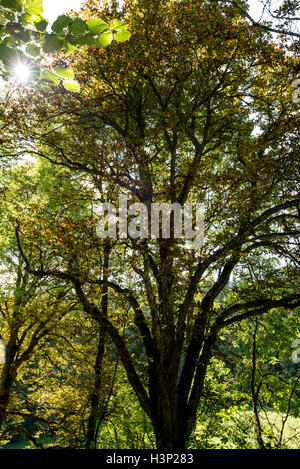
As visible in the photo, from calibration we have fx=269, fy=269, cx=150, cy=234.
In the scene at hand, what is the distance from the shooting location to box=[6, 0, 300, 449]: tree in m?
6.02

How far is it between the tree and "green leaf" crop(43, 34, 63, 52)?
4.56 meters

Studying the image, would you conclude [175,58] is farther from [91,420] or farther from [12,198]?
[91,420]

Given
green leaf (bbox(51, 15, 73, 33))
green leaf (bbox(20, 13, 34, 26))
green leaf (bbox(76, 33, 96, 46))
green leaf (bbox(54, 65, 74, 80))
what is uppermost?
green leaf (bbox(20, 13, 34, 26))

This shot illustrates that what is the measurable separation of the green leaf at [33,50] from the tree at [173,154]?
175 inches

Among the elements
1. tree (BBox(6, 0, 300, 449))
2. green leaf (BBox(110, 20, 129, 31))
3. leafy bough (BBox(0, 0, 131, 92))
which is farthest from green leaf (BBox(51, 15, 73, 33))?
tree (BBox(6, 0, 300, 449))

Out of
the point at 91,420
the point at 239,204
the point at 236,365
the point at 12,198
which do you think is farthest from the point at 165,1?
the point at 91,420

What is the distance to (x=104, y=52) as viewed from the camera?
6051 millimetres

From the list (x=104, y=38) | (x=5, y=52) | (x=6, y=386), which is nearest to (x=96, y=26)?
(x=104, y=38)

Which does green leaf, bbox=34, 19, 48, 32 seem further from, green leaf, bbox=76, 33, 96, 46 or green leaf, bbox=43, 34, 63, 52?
green leaf, bbox=76, 33, 96, 46

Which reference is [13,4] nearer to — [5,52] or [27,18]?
[27,18]

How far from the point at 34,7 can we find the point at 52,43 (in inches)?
7.7

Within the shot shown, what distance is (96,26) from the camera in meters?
1.46
